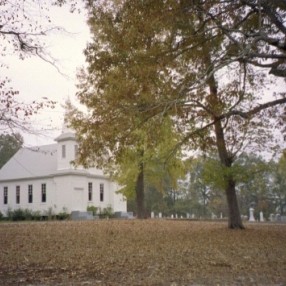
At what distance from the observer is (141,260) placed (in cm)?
1179

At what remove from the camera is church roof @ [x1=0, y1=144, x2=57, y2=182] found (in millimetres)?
51469

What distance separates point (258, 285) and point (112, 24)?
12063 mm

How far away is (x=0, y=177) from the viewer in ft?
183

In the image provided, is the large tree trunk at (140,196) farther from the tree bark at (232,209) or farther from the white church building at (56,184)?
the tree bark at (232,209)

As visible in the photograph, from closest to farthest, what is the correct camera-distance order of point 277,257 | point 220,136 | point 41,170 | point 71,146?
point 277,257 < point 220,136 < point 71,146 < point 41,170

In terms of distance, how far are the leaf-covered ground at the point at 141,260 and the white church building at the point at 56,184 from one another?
30765mm

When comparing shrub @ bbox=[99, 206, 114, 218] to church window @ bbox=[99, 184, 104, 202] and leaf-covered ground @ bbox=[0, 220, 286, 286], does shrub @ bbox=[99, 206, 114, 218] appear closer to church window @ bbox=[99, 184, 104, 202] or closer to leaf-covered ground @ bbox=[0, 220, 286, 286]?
church window @ bbox=[99, 184, 104, 202]

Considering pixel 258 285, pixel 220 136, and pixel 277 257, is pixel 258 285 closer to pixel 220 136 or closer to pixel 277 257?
pixel 277 257

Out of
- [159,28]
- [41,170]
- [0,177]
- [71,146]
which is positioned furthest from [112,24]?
[0,177]

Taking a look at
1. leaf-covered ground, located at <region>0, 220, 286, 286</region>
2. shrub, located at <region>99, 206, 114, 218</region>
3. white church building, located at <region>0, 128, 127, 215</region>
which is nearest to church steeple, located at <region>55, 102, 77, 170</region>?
white church building, located at <region>0, 128, 127, 215</region>

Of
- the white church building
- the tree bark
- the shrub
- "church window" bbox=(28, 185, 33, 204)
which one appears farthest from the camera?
"church window" bbox=(28, 185, 33, 204)

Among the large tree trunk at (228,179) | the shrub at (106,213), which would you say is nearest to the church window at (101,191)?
the shrub at (106,213)

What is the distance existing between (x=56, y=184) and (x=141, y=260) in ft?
127

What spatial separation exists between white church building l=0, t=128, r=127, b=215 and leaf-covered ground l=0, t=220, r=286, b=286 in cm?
3076
